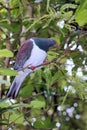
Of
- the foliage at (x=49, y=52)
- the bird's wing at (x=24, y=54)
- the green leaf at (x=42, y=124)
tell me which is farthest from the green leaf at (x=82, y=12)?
the green leaf at (x=42, y=124)

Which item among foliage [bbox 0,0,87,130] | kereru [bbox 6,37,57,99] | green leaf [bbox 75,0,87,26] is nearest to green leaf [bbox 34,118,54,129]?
foliage [bbox 0,0,87,130]

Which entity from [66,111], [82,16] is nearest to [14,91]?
[82,16]

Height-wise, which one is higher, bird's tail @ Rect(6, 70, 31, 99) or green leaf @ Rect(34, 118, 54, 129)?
bird's tail @ Rect(6, 70, 31, 99)

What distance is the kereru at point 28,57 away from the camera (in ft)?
2.27

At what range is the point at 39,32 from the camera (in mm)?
933

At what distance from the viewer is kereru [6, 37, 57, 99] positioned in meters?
0.69

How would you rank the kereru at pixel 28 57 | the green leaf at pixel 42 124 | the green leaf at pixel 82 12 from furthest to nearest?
1. the green leaf at pixel 42 124
2. the kereru at pixel 28 57
3. the green leaf at pixel 82 12

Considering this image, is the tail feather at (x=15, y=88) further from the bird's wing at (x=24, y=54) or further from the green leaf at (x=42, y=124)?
the green leaf at (x=42, y=124)

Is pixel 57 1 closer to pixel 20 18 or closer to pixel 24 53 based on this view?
pixel 20 18

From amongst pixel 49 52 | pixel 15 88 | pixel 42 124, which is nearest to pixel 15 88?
pixel 15 88

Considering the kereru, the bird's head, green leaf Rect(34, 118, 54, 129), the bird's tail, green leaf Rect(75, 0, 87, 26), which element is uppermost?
green leaf Rect(75, 0, 87, 26)

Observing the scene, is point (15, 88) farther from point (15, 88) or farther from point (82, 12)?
point (82, 12)

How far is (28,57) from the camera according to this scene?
712 mm

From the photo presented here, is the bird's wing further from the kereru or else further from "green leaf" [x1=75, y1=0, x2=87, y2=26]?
"green leaf" [x1=75, y1=0, x2=87, y2=26]
